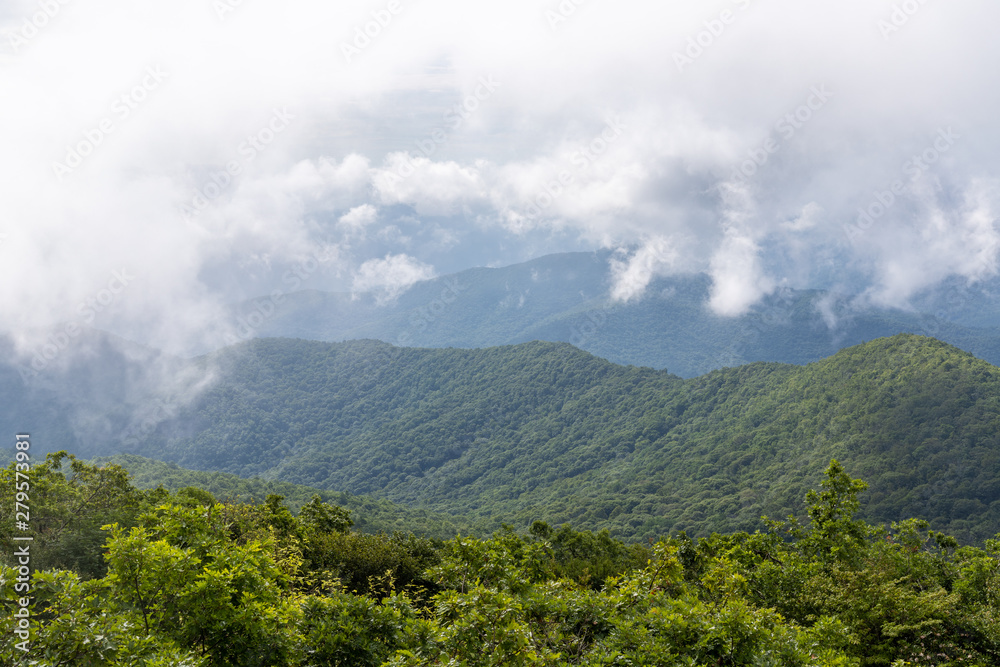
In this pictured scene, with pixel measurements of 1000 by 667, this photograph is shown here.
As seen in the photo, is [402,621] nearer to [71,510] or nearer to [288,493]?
[71,510]

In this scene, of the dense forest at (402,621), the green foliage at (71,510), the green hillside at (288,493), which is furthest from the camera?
the green hillside at (288,493)

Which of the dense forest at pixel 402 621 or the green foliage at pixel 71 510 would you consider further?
the green foliage at pixel 71 510

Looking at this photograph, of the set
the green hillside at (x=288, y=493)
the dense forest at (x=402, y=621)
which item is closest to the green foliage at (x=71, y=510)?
the dense forest at (x=402, y=621)

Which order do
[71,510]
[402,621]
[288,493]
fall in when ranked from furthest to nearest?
[288,493], [71,510], [402,621]

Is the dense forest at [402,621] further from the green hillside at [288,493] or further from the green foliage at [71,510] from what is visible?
the green hillside at [288,493]

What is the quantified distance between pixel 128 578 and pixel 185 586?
130cm

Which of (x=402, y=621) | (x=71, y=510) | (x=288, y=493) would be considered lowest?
(x=402, y=621)

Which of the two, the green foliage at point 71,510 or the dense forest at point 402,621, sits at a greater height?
the green foliage at point 71,510

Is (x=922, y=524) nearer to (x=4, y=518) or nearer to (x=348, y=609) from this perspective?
(x=348, y=609)

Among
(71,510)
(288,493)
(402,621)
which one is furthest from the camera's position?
(288,493)

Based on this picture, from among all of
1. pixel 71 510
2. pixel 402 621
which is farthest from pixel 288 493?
pixel 402 621

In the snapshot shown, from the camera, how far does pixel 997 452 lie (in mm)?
135500

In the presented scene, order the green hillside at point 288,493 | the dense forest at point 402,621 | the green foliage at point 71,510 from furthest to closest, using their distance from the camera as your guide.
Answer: the green hillside at point 288,493 → the green foliage at point 71,510 → the dense forest at point 402,621

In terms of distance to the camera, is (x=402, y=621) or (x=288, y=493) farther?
(x=288, y=493)
